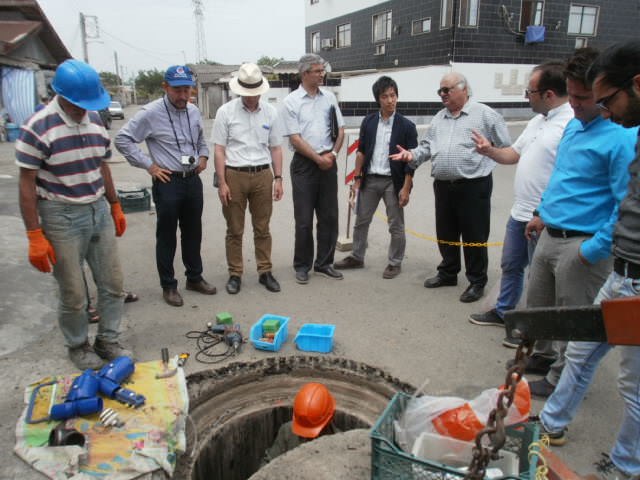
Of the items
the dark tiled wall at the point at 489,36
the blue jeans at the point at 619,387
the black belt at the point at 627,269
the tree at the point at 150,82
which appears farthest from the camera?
the tree at the point at 150,82

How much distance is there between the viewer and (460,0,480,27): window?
1764 centimetres

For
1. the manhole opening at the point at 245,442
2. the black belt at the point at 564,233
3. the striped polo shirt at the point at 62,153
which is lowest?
the manhole opening at the point at 245,442

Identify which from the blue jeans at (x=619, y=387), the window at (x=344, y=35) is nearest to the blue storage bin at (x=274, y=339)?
the blue jeans at (x=619, y=387)

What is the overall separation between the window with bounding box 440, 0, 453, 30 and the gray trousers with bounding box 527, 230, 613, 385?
17581mm

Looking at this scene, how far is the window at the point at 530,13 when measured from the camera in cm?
1841

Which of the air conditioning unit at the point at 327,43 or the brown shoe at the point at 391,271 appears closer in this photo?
the brown shoe at the point at 391,271

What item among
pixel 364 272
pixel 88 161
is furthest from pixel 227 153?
pixel 364 272

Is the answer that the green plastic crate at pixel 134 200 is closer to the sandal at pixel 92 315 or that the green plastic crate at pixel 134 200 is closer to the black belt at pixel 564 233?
the sandal at pixel 92 315

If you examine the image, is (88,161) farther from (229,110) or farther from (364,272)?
(364,272)

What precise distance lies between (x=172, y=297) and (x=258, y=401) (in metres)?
1.75

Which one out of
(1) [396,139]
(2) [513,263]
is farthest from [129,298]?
(2) [513,263]

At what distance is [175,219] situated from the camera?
4.43m

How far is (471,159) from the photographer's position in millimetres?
4320

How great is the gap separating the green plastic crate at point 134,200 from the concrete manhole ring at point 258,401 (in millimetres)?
5343
